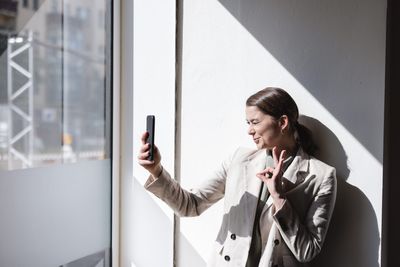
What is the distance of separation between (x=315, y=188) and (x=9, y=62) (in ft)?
3.80

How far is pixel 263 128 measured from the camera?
1649mm

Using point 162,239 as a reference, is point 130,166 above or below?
above

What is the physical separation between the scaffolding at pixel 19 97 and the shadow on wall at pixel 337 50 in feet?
2.95

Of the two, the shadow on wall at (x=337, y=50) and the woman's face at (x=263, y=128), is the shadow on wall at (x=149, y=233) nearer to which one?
the woman's face at (x=263, y=128)

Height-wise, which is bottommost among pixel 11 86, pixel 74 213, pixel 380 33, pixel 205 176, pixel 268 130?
pixel 74 213

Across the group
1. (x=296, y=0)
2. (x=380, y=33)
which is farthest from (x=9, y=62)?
(x=380, y=33)

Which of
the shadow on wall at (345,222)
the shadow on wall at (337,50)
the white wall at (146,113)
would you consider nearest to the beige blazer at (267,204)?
the shadow on wall at (345,222)

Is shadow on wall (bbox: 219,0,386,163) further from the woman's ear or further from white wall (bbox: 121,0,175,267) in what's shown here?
white wall (bbox: 121,0,175,267)

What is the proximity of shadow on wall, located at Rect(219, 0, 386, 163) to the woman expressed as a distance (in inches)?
6.6

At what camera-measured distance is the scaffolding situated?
1.66 metres

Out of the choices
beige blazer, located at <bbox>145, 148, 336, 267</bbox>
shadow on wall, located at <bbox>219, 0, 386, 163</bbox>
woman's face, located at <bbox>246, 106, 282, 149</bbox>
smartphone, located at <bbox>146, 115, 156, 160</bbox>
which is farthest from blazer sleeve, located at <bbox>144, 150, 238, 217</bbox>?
shadow on wall, located at <bbox>219, 0, 386, 163</bbox>
